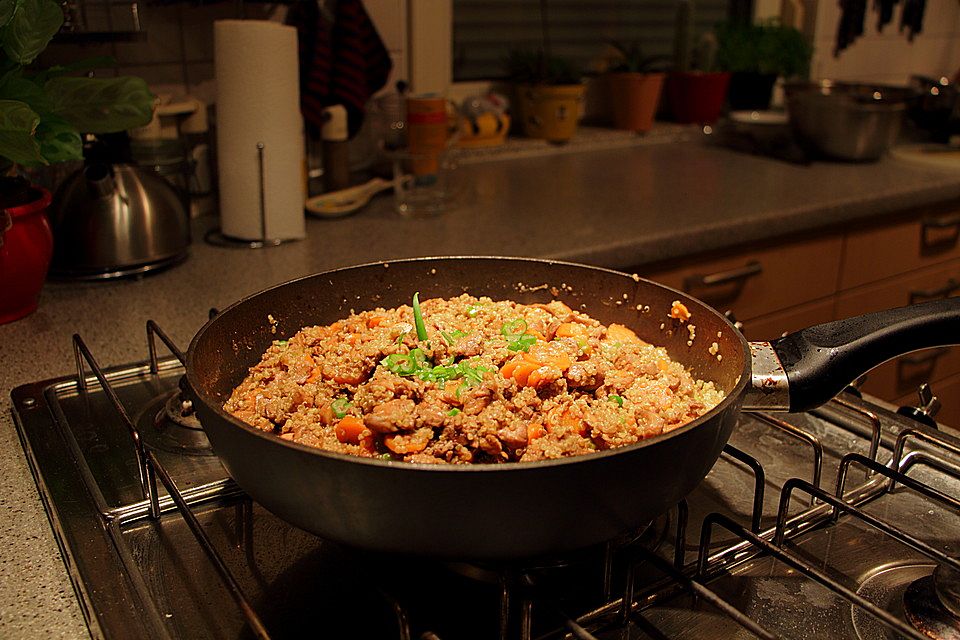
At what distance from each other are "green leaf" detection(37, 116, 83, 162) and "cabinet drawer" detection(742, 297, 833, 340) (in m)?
1.31

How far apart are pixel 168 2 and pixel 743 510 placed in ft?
4.58

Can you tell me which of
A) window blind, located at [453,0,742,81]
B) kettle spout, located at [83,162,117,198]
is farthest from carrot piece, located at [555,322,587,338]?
window blind, located at [453,0,742,81]

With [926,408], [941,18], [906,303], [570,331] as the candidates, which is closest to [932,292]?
[906,303]

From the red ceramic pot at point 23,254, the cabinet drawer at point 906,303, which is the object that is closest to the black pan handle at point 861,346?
the red ceramic pot at point 23,254

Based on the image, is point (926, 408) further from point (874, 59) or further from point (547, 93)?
point (874, 59)

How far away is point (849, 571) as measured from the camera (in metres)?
0.65

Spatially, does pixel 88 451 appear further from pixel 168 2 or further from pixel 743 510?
pixel 168 2

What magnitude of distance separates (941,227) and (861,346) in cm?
168

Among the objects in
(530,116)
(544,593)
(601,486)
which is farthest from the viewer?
(530,116)

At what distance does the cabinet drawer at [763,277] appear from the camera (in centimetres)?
167

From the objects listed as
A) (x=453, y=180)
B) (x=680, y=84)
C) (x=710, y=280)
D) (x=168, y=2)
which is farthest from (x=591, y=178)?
(x=168, y=2)

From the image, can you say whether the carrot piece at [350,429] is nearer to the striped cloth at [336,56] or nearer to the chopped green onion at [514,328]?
the chopped green onion at [514,328]

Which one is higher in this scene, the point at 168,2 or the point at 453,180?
the point at 168,2

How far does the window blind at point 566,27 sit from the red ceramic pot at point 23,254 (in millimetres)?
1376
